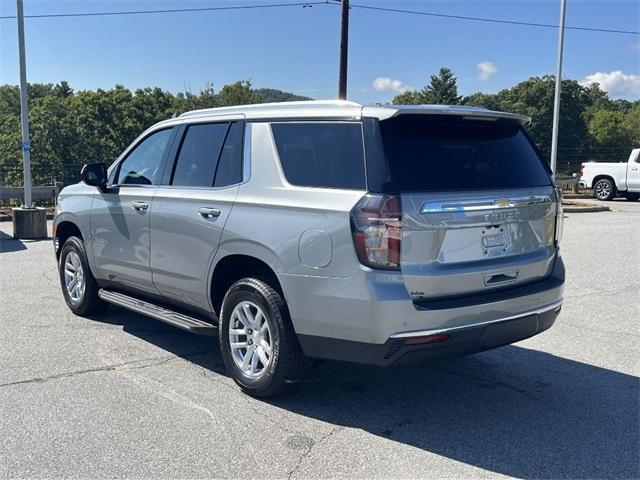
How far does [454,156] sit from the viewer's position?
396 cm

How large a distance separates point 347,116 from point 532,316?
1.79 meters

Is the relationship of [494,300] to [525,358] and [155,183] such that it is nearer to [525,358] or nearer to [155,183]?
[525,358]

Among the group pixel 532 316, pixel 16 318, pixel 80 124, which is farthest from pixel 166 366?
pixel 80 124

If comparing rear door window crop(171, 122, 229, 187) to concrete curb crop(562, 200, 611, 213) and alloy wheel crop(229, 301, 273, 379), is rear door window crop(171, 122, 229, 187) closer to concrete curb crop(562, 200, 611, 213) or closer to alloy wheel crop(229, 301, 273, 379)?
alloy wheel crop(229, 301, 273, 379)

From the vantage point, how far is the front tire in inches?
159

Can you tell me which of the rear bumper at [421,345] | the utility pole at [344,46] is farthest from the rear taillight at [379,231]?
the utility pole at [344,46]

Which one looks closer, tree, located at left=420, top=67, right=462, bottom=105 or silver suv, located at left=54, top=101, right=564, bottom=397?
silver suv, located at left=54, top=101, right=564, bottom=397

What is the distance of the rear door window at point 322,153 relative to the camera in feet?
12.4

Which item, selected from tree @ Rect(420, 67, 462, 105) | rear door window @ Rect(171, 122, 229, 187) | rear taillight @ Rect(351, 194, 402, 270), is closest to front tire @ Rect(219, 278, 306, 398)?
rear taillight @ Rect(351, 194, 402, 270)

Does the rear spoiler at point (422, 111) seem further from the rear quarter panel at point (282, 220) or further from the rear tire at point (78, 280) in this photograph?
the rear tire at point (78, 280)

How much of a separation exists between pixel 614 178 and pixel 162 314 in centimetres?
2268

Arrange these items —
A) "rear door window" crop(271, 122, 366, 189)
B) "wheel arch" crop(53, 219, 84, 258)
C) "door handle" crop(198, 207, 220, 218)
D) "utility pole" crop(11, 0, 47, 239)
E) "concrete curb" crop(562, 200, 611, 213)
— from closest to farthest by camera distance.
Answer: "rear door window" crop(271, 122, 366, 189) → "door handle" crop(198, 207, 220, 218) → "wheel arch" crop(53, 219, 84, 258) → "utility pole" crop(11, 0, 47, 239) → "concrete curb" crop(562, 200, 611, 213)

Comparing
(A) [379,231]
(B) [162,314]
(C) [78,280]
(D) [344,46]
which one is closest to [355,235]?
(A) [379,231]

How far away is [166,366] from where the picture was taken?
504 cm
